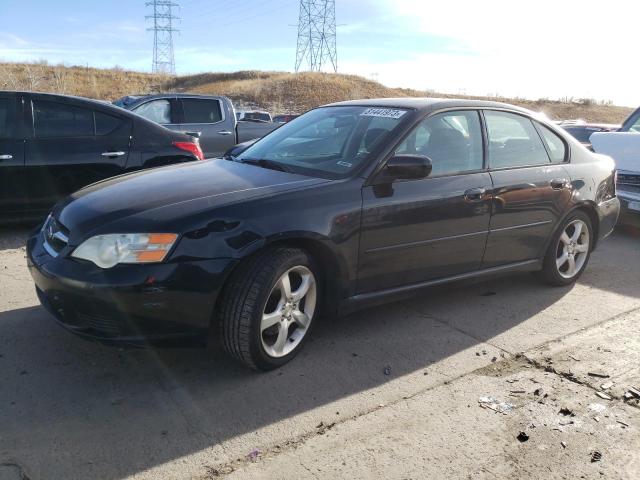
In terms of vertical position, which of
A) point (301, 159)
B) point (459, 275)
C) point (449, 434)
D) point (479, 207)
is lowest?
point (449, 434)

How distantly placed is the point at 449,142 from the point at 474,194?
43 cm

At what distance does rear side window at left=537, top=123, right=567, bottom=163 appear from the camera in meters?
4.89

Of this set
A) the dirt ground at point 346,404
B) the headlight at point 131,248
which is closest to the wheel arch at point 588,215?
the dirt ground at point 346,404

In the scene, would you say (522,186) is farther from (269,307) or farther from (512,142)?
(269,307)

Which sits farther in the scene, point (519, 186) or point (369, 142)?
point (519, 186)

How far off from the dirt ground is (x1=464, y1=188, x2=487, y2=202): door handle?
676 millimetres

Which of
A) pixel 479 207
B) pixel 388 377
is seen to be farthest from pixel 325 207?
pixel 479 207

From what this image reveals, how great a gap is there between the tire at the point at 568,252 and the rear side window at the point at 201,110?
7.22 metres

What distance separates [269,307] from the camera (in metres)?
3.37

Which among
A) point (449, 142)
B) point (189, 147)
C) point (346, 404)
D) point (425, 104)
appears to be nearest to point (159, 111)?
point (189, 147)

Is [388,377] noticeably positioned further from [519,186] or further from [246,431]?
[519,186]

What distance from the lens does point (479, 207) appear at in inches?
165

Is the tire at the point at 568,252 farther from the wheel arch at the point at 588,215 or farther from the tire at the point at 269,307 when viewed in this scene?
the tire at the point at 269,307

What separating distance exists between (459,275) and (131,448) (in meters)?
2.60
